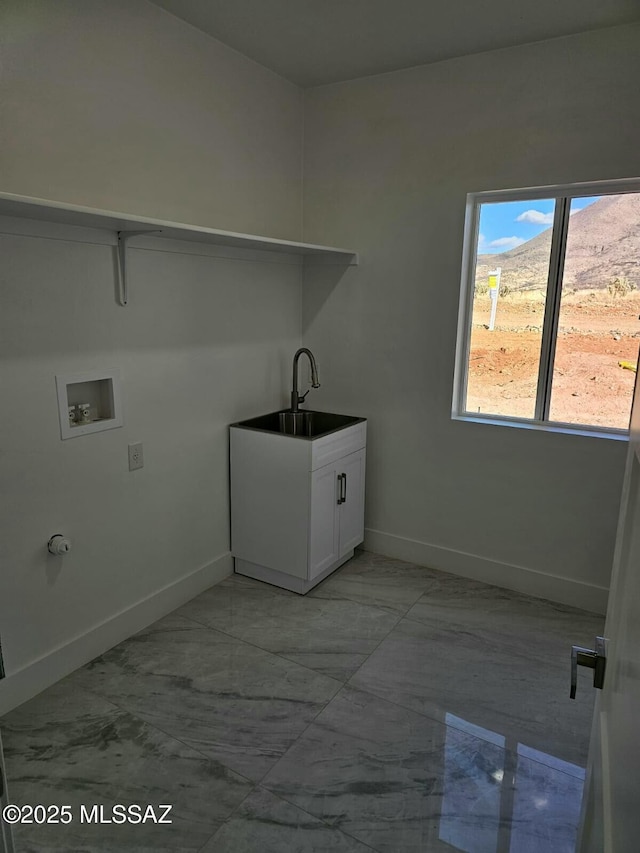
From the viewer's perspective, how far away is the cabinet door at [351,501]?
10.4 feet

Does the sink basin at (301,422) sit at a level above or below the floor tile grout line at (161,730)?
above

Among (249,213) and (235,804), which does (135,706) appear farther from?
(249,213)

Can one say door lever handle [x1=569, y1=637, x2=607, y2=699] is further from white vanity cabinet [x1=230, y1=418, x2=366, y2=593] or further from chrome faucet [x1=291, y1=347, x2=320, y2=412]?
chrome faucet [x1=291, y1=347, x2=320, y2=412]

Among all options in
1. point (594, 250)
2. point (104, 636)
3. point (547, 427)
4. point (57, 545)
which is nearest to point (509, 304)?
point (594, 250)

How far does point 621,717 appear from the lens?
2.60 ft

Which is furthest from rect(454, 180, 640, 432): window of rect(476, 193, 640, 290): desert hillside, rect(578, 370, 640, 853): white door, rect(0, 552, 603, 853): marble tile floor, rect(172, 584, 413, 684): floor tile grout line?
rect(578, 370, 640, 853): white door

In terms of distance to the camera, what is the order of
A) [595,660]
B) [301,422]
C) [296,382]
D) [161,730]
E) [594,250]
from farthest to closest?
[301,422]
[296,382]
[594,250]
[161,730]
[595,660]

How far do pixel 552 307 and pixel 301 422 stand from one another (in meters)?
1.52

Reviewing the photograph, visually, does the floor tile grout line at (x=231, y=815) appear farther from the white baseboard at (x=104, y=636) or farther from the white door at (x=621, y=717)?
the white door at (x=621, y=717)

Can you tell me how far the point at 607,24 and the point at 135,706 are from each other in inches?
133

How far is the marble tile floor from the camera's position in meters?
1.69

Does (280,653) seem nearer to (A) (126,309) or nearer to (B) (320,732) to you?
(B) (320,732)

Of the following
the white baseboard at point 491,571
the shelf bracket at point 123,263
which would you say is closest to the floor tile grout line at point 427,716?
the white baseboard at point 491,571

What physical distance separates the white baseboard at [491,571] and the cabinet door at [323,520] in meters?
0.45
